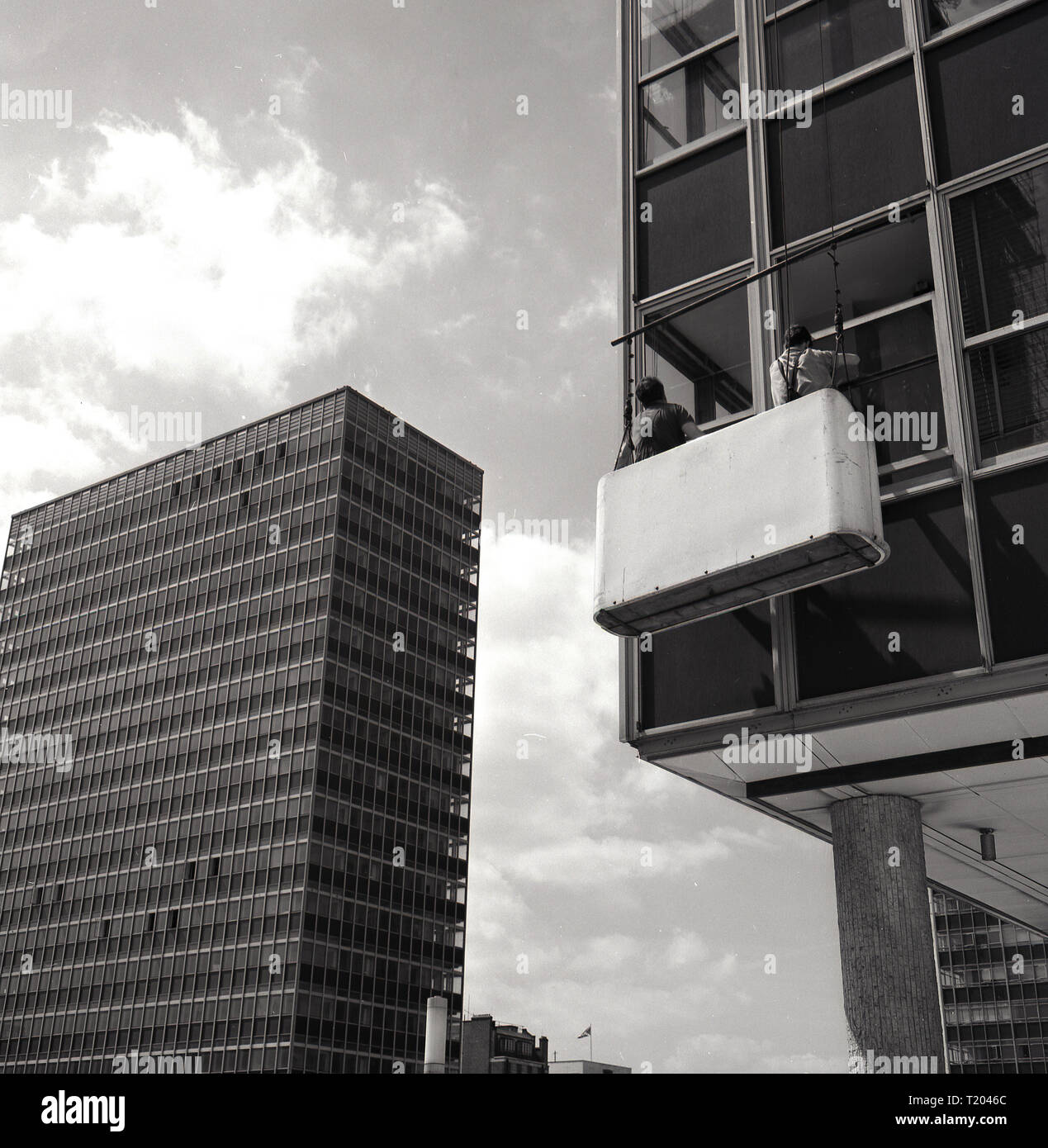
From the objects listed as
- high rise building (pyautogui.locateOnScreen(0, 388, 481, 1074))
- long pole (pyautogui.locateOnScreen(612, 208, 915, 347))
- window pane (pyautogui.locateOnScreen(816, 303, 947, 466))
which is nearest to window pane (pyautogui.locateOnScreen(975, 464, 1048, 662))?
window pane (pyautogui.locateOnScreen(816, 303, 947, 466))

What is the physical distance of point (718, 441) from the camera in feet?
38.1

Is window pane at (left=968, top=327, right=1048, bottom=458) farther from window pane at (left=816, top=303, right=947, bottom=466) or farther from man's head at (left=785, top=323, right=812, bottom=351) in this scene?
man's head at (left=785, top=323, right=812, bottom=351)

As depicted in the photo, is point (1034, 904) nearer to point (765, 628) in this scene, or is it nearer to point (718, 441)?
point (765, 628)

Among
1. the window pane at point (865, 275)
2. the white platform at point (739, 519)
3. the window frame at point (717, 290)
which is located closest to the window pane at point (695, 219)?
the window frame at point (717, 290)

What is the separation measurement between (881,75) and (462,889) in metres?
126

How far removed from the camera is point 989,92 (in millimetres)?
12711

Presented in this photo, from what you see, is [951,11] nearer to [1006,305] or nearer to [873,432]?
[1006,305]

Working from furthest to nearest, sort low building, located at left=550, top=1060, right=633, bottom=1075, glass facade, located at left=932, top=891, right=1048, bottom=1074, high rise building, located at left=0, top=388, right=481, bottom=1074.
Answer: glass facade, located at left=932, top=891, right=1048, bottom=1074
high rise building, located at left=0, top=388, right=481, bottom=1074
low building, located at left=550, top=1060, right=633, bottom=1075

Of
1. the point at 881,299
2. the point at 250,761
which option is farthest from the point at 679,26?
the point at 250,761

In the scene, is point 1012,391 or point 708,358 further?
point 708,358

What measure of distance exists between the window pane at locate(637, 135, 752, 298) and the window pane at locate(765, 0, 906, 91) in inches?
39.7

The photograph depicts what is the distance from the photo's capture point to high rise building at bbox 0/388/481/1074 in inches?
4579

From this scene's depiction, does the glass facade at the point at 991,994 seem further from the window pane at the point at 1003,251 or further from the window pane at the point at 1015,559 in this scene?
the window pane at the point at 1015,559

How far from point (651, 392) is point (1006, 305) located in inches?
142
